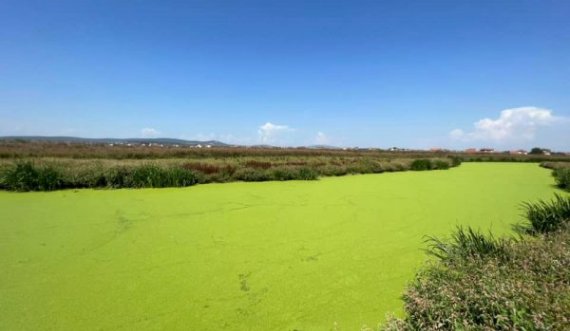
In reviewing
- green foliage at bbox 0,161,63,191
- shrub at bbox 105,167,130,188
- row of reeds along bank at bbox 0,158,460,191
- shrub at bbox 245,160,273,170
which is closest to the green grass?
green foliage at bbox 0,161,63,191

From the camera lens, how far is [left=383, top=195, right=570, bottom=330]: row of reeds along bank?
160 centimetres

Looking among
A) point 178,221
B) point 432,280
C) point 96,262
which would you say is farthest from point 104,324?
point 178,221

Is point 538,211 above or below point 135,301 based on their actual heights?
above

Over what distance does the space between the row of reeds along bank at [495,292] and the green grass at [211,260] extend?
1.17 feet

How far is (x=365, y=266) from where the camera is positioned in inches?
123

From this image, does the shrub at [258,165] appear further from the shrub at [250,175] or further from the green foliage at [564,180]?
the green foliage at [564,180]

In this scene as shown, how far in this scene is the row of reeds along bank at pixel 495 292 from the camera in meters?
1.60

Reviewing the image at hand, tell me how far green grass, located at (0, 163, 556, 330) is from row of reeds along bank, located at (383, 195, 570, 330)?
1.17 ft

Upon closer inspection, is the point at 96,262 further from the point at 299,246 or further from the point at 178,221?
the point at 299,246

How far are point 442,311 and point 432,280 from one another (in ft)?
1.72

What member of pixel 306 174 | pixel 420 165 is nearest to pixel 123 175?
pixel 306 174

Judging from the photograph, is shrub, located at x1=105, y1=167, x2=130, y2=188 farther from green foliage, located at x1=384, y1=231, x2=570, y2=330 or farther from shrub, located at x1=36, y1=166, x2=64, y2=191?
green foliage, located at x1=384, y1=231, x2=570, y2=330

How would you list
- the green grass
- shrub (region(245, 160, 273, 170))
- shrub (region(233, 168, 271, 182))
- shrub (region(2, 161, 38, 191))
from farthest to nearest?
shrub (region(245, 160, 273, 170)) → shrub (region(233, 168, 271, 182)) → shrub (region(2, 161, 38, 191)) → the green grass

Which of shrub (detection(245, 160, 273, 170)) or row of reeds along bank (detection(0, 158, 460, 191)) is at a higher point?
shrub (detection(245, 160, 273, 170))
